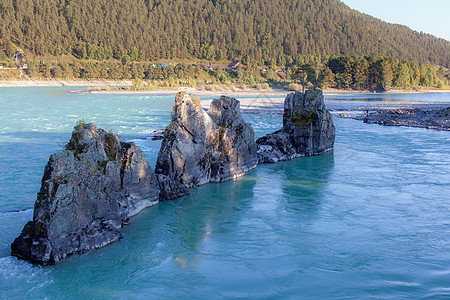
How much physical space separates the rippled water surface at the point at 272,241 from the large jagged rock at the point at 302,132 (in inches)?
99.3

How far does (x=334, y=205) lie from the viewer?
13953 millimetres

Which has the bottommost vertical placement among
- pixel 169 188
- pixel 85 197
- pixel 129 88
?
pixel 169 188

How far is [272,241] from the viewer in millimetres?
10859

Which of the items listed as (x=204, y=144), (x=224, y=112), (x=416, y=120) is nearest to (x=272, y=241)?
(x=204, y=144)

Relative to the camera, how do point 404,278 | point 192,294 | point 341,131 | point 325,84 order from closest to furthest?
point 192,294 < point 404,278 < point 341,131 < point 325,84

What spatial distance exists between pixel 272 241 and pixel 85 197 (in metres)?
5.20

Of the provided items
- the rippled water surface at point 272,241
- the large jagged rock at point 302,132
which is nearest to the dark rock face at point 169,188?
the rippled water surface at point 272,241

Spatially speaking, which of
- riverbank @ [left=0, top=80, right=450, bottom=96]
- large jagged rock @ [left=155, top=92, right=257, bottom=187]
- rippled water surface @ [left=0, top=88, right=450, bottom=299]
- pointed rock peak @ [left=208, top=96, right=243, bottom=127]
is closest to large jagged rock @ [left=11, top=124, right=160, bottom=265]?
rippled water surface @ [left=0, top=88, right=450, bottom=299]

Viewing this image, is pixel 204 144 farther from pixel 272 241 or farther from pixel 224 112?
pixel 272 241

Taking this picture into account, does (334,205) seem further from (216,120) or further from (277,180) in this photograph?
(216,120)

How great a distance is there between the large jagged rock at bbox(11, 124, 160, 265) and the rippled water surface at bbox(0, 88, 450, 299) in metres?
0.36

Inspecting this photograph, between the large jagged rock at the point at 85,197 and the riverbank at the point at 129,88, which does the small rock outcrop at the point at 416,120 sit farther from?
the riverbank at the point at 129,88

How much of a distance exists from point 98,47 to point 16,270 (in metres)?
191

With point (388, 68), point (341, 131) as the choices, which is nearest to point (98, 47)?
point (388, 68)
